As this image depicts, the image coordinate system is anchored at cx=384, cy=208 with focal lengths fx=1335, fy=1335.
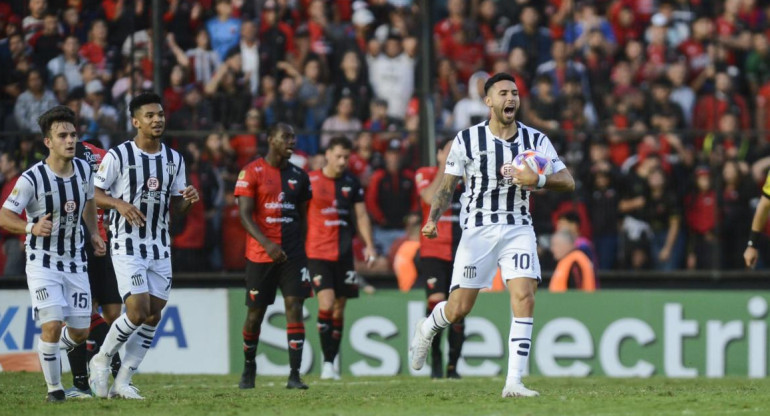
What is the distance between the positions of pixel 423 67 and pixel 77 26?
4.14 m

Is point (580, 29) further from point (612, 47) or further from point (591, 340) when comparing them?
point (591, 340)

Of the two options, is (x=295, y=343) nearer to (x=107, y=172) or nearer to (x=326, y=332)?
(x=326, y=332)

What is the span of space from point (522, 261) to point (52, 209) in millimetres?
3384

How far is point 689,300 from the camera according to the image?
14734mm

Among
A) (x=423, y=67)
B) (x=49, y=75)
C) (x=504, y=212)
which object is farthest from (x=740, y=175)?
(x=49, y=75)

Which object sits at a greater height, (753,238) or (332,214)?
(332,214)

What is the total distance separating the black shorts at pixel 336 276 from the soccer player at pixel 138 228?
3.52 m

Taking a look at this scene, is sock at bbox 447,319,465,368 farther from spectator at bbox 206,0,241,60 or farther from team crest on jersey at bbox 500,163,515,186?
spectator at bbox 206,0,241,60

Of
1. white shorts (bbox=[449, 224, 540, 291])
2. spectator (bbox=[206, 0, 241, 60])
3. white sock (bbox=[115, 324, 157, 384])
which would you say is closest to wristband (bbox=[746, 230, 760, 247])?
white shorts (bbox=[449, 224, 540, 291])

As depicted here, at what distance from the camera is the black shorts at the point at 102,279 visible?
36.4 ft

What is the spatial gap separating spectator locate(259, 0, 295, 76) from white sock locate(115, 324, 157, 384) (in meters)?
6.43

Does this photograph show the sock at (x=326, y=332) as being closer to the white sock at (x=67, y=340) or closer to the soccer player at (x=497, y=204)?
the white sock at (x=67, y=340)

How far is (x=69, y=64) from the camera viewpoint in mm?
15750

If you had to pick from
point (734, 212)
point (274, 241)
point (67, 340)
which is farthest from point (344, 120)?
point (67, 340)
